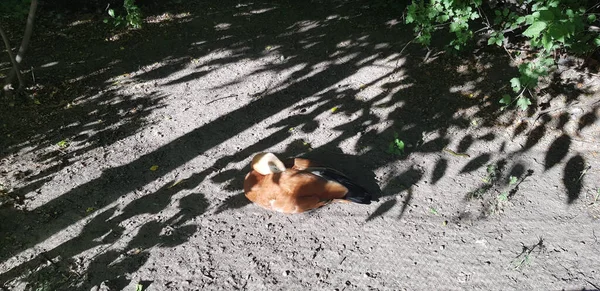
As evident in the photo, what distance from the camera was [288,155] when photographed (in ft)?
13.7

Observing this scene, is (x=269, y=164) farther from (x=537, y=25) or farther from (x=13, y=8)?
(x=13, y=8)

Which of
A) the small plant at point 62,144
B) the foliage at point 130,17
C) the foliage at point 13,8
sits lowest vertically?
the small plant at point 62,144

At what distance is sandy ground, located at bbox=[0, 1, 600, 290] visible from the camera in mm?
3205

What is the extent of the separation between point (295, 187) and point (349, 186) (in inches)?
19.5

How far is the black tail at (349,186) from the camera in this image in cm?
348

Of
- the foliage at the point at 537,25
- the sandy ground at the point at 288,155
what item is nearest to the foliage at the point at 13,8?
the sandy ground at the point at 288,155

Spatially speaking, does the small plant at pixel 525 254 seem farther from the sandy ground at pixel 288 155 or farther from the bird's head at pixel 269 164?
the bird's head at pixel 269 164

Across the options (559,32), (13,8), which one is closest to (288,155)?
(559,32)

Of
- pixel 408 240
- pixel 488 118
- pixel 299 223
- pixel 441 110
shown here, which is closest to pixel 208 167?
pixel 299 223

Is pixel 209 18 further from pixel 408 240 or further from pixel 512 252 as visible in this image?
pixel 512 252

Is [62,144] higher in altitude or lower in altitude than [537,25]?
lower

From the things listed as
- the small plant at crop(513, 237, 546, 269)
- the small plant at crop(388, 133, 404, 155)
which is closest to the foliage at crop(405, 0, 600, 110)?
the small plant at crop(388, 133, 404, 155)

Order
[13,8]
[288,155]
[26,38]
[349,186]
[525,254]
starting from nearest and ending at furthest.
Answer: [525,254] → [349,186] → [288,155] → [26,38] → [13,8]

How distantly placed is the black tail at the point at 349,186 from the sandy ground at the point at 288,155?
0.19m
